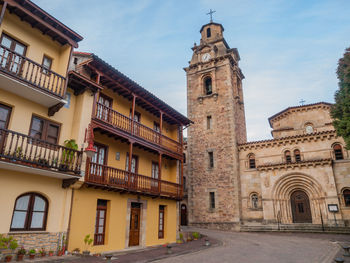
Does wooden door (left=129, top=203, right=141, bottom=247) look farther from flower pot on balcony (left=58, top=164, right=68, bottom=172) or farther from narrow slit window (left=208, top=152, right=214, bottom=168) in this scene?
narrow slit window (left=208, top=152, right=214, bottom=168)

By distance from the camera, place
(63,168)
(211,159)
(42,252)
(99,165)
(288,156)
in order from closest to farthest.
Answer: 1. (42,252)
2. (63,168)
3. (99,165)
4. (288,156)
5. (211,159)

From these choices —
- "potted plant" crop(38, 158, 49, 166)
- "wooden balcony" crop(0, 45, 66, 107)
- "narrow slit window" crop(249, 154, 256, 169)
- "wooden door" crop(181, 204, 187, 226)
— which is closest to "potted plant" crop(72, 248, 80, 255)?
"potted plant" crop(38, 158, 49, 166)

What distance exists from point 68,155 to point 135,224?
6153 millimetres

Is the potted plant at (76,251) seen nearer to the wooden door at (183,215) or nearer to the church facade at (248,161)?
the church facade at (248,161)

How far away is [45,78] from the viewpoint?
34.2 feet

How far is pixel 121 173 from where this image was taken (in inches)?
530

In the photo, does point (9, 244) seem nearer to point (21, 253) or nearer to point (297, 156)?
point (21, 253)

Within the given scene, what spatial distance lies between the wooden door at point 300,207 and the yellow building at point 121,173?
1210cm

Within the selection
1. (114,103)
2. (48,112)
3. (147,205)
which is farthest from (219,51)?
(48,112)

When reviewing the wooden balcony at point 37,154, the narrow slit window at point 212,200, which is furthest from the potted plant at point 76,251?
the narrow slit window at point 212,200

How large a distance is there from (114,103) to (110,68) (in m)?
2.20

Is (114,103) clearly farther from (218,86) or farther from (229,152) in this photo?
(218,86)

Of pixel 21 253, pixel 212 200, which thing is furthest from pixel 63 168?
pixel 212 200

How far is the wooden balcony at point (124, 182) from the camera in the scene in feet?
39.3
